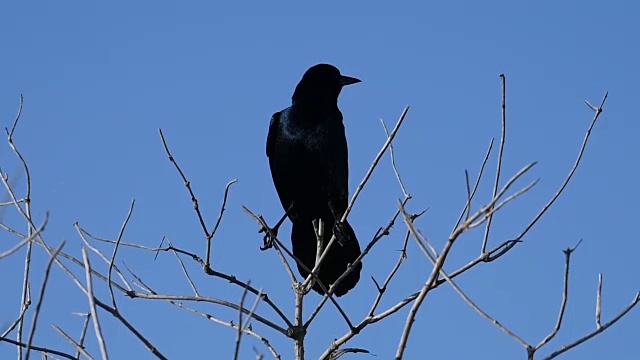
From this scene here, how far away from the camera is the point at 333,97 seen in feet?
22.6

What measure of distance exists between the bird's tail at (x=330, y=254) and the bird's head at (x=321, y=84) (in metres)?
0.91

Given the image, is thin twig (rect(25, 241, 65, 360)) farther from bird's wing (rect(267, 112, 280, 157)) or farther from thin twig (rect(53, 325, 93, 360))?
bird's wing (rect(267, 112, 280, 157))

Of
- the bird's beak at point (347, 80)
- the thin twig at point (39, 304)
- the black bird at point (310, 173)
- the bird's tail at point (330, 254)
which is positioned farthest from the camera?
the bird's beak at point (347, 80)

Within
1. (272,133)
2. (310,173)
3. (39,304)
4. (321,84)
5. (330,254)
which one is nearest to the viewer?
(39,304)

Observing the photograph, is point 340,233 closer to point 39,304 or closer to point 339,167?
point 339,167

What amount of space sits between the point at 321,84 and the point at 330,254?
1478 millimetres

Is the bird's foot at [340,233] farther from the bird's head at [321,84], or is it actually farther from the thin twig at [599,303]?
the thin twig at [599,303]

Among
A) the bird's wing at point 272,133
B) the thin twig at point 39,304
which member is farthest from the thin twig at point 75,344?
the bird's wing at point 272,133

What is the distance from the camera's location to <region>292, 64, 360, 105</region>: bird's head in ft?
22.3

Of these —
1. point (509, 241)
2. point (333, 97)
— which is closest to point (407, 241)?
point (509, 241)

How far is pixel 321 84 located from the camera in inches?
272

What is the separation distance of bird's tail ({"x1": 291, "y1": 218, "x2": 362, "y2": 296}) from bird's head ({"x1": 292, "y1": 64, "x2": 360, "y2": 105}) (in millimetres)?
911

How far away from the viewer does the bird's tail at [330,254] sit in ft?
18.4

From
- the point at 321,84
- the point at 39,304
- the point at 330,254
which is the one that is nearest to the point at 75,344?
the point at 39,304
